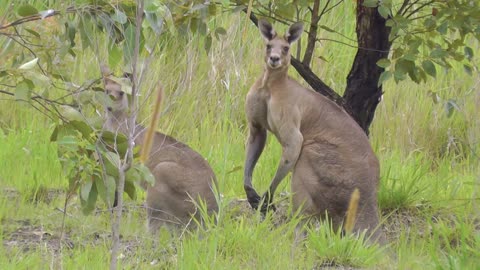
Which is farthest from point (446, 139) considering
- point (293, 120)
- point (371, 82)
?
point (293, 120)

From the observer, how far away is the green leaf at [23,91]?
4176mm

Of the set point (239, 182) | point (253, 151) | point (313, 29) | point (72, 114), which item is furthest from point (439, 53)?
point (72, 114)

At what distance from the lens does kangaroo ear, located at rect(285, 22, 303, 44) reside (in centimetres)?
696

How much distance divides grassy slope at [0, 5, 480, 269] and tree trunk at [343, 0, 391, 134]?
498 mm

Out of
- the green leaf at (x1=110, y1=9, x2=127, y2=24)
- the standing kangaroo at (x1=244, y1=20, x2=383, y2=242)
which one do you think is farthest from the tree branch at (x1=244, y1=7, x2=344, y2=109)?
the green leaf at (x1=110, y1=9, x2=127, y2=24)

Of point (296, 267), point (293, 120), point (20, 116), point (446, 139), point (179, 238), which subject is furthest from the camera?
point (446, 139)

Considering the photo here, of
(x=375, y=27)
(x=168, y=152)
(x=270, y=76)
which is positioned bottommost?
(x=168, y=152)

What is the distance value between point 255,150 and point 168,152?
0.82m

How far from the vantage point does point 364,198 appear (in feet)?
21.3

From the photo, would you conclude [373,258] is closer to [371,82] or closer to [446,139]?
[371,82]

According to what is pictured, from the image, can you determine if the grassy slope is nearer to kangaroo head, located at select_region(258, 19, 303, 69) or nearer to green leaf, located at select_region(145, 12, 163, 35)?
green leaf, located at select_region(145, 12, 163, 35)

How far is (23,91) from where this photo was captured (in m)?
4.19

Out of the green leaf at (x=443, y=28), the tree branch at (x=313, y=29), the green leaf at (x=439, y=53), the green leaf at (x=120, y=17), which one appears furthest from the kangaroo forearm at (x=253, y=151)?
the green leaf at (x=120, y=17)

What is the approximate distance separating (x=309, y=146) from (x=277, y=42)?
0.78m
